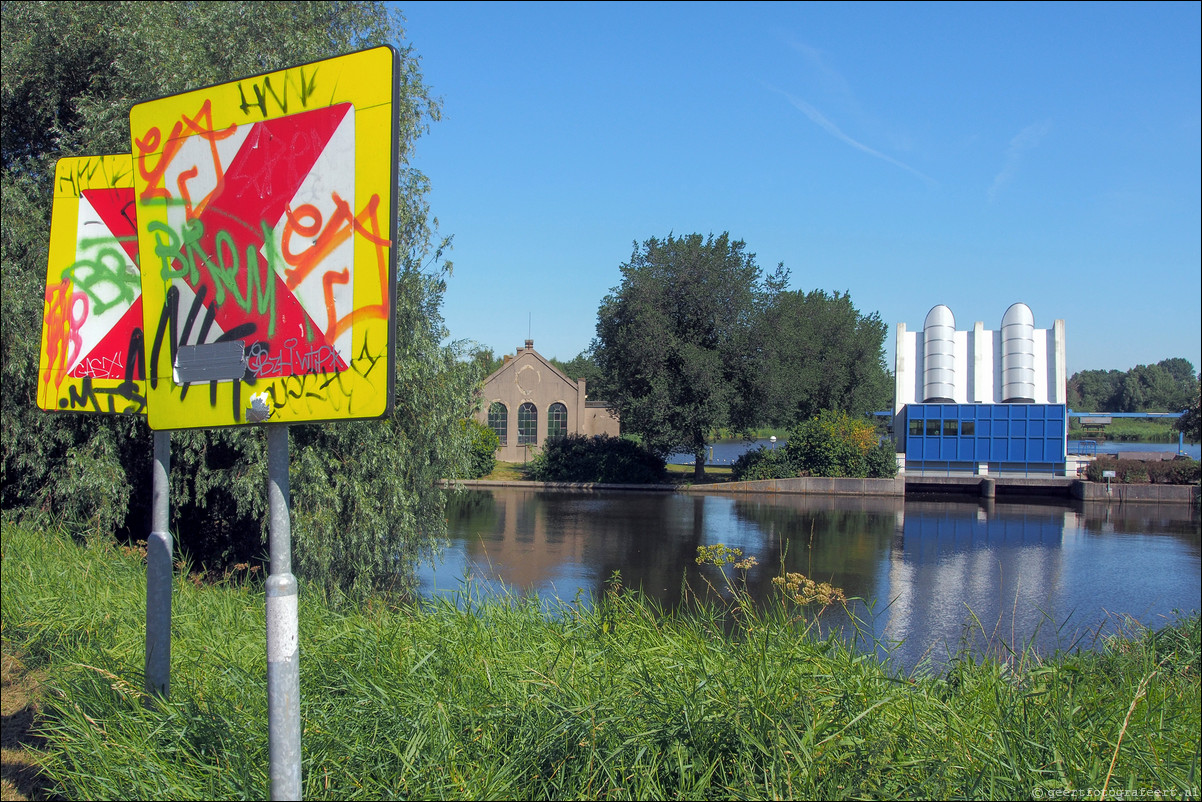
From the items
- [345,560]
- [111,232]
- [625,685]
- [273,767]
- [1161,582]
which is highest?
[111,232]

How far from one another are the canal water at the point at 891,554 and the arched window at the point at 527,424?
10364 mm

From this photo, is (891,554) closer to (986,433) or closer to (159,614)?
(159,614)

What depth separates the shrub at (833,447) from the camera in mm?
34812

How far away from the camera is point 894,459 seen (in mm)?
35062

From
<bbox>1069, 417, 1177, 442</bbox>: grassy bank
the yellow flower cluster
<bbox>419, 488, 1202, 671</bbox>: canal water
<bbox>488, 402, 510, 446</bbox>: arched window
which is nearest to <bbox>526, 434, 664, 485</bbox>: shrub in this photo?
<bbox>419, 488, 1202, 671</bbox>: canal water

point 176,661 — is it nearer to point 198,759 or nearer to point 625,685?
point 198,759

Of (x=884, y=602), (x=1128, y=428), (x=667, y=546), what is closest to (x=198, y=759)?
(x=884, y=602)

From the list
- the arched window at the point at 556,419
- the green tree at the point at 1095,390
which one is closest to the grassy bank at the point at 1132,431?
the green tree at the point at 1095,390

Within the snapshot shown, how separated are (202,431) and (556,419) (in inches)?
1245

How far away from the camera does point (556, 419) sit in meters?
42.7

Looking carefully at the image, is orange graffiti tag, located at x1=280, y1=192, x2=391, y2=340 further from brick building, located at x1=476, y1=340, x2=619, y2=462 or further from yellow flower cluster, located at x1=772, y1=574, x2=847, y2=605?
brick building, located at x1=476, y1=340, x2=619, y2=462

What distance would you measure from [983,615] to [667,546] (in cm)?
799

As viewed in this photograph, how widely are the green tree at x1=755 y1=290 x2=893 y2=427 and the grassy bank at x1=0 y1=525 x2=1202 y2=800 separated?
31198mm

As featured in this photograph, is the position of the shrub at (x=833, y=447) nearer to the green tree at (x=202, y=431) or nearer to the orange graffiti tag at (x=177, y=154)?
the green tree at (x=202, y=431)
